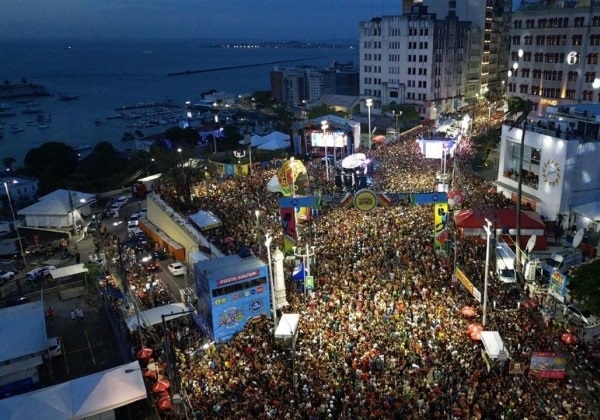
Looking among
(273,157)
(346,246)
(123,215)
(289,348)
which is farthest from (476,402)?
(273,157)

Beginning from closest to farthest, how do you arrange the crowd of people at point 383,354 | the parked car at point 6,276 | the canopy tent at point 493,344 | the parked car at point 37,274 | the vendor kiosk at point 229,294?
the crowd of people at point 383,354
the canopy tent at point 493,344
the vendor kiosk at point 229,294
the parked car at point 37,274
the parked car at point 6,276


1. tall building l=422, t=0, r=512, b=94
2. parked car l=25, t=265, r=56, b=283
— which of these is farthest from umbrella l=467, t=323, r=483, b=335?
tall building l=422, t=0, r=512, b=94

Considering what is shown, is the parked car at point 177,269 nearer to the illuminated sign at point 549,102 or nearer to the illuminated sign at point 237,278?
the illuminated sign at point 237,278

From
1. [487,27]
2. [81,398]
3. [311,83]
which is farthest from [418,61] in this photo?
[311,83]

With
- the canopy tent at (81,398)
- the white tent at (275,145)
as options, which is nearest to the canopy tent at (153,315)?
the canopy tent at (81,398)

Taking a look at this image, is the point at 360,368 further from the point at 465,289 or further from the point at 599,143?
the point at 599,143
